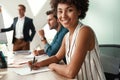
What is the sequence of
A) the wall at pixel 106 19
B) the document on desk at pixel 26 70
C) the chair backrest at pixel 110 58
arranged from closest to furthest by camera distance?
the document on desk at pixel 26 70
the chair backrest at pixel 110 58
the wall at pixel 106 19

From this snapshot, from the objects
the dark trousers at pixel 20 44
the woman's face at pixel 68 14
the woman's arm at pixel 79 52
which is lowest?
the dark trousers at pixel 20 44

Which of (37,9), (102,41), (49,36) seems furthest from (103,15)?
(37,9)

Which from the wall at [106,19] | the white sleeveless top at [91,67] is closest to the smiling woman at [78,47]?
the white sleeveless top at [91,67]

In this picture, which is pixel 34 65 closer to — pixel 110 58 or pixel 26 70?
pixel 26 70

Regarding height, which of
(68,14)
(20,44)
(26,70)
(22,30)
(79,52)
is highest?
(68,14)

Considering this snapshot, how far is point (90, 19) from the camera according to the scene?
4.95 metres

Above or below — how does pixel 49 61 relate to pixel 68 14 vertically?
below

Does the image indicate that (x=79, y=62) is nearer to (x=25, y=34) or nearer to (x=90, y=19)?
(x=90, y=19)

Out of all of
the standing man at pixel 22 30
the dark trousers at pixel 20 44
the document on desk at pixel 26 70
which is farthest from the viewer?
the standing man at pixel 22 30

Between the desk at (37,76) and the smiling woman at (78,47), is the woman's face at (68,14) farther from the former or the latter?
the desk at (37,76)

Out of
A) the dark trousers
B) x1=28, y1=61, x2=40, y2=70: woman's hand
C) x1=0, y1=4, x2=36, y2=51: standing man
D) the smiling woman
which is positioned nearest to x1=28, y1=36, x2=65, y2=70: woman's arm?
x1=28, y1=61, x2=40, y2=70: woman's hand

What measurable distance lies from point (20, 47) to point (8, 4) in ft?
6.18

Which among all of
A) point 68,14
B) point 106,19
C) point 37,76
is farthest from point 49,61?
point 106,19

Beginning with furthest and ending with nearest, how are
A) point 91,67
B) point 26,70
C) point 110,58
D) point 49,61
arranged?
point 110,58
point 49,61
point 26,70
point 91,67
